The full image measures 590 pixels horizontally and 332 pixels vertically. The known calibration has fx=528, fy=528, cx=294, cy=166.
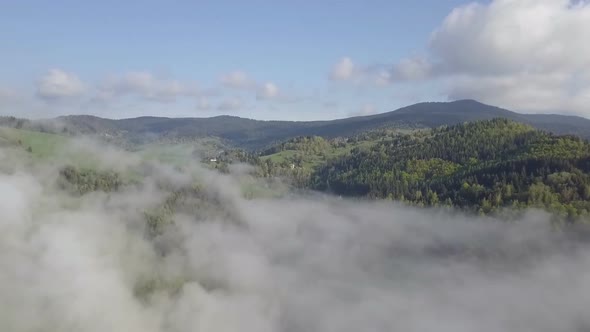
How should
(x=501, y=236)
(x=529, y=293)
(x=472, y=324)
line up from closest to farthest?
(x=472, y=324) → (x=529, y=293) → (x=501, y=236)

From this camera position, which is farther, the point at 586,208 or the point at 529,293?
the point at 586,208

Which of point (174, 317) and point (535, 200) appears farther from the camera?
point (535, 200)

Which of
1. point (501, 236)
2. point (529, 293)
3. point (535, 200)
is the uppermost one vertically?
point (535, 200)

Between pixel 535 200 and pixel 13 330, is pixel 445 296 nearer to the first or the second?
pixel 535 200

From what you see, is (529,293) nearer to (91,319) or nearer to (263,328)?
(263,328)

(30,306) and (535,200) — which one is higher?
(535,200)

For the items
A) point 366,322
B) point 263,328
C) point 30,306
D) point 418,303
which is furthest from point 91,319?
point 418,303

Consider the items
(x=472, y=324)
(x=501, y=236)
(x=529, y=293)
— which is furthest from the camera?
(x=501, y=236)

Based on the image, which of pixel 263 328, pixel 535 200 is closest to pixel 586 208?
pixel 535 200

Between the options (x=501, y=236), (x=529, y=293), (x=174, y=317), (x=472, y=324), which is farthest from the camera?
(x=501, y=236)
